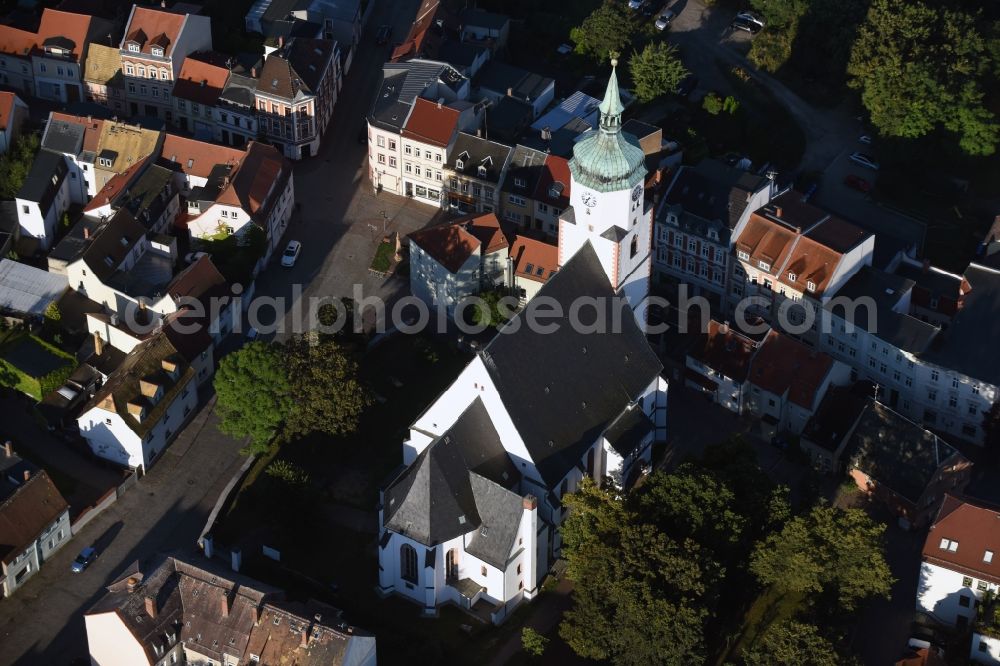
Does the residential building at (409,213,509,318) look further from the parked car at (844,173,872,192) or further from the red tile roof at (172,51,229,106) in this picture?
the parked car at (844,173,872,192)

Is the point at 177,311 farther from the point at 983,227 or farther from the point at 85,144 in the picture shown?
the point at 983,227

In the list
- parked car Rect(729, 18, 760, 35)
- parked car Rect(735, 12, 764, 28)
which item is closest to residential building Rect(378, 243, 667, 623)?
parked car Rect(729, 18, 760, 35)

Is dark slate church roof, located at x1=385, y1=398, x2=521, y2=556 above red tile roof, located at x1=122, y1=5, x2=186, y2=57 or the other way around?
the other way around

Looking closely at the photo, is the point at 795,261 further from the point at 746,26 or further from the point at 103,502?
the point at 103,502

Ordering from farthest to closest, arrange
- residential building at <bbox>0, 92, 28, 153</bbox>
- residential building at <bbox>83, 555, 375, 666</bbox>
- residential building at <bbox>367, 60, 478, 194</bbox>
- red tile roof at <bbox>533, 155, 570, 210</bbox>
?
residential building at <bbox>367, 60, 478, 194</bbox> → residential building at <bbox>0, 92, 28, 153</bbox> → red tile roof at <bbox>533, 155, 570, 210</bbox> → residential building at <bbox>83, 555, 375, 666</bbox>

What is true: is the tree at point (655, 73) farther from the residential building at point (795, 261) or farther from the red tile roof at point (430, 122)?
the residential building at point (795, 261)

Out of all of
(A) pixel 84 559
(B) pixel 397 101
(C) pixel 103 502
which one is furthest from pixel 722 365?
(A) pixel 84 559
